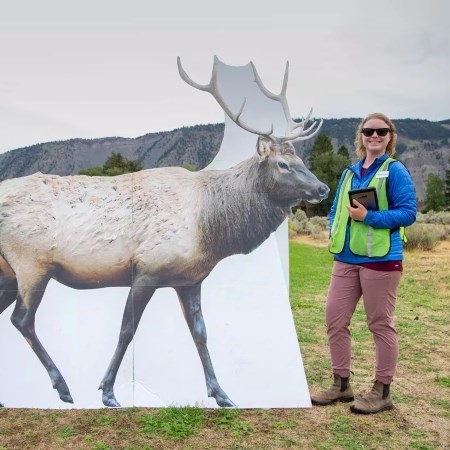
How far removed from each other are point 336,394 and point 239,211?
1524 mm

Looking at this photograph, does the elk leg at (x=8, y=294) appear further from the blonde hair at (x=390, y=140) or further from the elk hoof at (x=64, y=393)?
the blonde hair at (x=390, y=140)

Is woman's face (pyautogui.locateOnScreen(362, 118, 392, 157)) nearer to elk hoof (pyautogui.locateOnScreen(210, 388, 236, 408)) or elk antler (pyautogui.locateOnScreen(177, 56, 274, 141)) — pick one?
elk antler (pyautogui.locateOnScreen(177, 56, 274, 141))

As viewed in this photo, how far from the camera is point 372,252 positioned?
3.60m

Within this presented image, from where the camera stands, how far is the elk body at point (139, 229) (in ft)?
12.9

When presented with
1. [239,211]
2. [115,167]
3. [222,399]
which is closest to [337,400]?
[222,399]

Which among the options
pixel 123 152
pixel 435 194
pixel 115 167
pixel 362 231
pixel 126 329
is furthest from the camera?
pixel 435 194

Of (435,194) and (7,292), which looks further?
(435,194)

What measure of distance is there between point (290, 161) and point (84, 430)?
7.54 ft

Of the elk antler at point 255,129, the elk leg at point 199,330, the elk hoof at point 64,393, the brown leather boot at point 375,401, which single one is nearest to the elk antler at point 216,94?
the elk antler at point 255,129

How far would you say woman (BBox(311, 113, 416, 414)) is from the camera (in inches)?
141

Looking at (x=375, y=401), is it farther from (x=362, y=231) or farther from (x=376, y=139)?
(x=376, y=139)

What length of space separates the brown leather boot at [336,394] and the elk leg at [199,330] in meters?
0.67

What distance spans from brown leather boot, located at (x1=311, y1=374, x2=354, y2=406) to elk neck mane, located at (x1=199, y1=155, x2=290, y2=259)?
1.17 meters

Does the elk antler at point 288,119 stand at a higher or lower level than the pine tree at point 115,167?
higher
